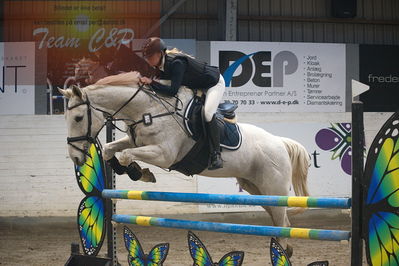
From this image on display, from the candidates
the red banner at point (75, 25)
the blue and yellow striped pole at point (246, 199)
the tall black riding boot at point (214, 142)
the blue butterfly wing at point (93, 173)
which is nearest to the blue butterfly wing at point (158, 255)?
the blue and yellow striped pole at point (246, 199)

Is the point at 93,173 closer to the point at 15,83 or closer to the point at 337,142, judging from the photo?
the point at 15,83

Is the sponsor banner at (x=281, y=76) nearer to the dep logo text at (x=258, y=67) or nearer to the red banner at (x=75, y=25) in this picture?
the dep logo text at (x=258, y=67)

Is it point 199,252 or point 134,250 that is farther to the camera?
point 134,250

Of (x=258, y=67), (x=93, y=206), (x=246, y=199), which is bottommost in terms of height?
(x=93, y=206)

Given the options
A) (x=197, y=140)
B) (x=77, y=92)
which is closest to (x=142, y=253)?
(x=197, y=140)

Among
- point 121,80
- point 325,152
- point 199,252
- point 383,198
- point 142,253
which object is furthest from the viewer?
point 325,152

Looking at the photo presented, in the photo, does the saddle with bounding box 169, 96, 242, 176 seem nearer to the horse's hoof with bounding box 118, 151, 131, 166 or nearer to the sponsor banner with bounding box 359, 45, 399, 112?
the horse's hoof with bounding box 118, 151, 131, 166

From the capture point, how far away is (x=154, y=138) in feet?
13.0

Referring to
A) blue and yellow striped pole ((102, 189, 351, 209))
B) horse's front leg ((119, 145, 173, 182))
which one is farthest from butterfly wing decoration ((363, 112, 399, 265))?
horse's front leg ((119, 145, 173, 182))

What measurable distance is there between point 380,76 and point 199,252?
5.42 metres

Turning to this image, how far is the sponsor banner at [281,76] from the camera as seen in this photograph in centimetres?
773

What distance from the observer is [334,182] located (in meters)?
7.74

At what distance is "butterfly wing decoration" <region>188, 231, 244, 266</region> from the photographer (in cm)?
335

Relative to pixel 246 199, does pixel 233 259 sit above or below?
below
